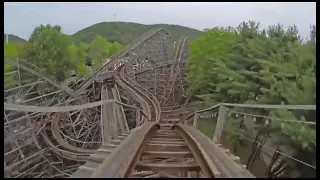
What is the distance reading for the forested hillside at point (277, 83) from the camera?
309 centimetres

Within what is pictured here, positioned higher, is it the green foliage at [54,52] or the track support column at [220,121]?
the green foliage at [54,52]

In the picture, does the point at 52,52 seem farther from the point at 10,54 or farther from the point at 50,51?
the point at 10,54

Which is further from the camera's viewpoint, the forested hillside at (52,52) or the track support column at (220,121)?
the track support column at (220,121)

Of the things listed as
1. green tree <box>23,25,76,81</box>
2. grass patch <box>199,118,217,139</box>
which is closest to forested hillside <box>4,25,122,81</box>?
green tree <box>23,25,76,81</box>

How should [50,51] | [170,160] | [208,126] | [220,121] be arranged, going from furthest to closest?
1. [208,126]
2. [220,121]
3. [170,160]
4. [50,51]

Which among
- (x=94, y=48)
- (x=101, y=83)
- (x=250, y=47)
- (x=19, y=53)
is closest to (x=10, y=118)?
(x=19, y=53)

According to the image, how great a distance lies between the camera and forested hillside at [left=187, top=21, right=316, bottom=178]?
10.2ft

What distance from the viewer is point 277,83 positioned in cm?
409

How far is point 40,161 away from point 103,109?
9.49 ft

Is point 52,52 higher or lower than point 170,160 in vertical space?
higher

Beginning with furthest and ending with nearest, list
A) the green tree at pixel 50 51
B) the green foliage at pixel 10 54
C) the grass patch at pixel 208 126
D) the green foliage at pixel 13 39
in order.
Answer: the grass patch at pixel 208 126 < the green tree at pixel 50 51 < the green foliage at pixel 13 39 < the green foliage at pixel 10 54

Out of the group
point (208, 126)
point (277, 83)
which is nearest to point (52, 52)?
point (277, 83)

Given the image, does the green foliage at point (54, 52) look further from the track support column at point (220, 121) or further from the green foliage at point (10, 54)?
the track support column at point (220, 121)

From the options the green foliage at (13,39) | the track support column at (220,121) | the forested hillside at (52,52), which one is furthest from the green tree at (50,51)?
the track support column at (220,121)
